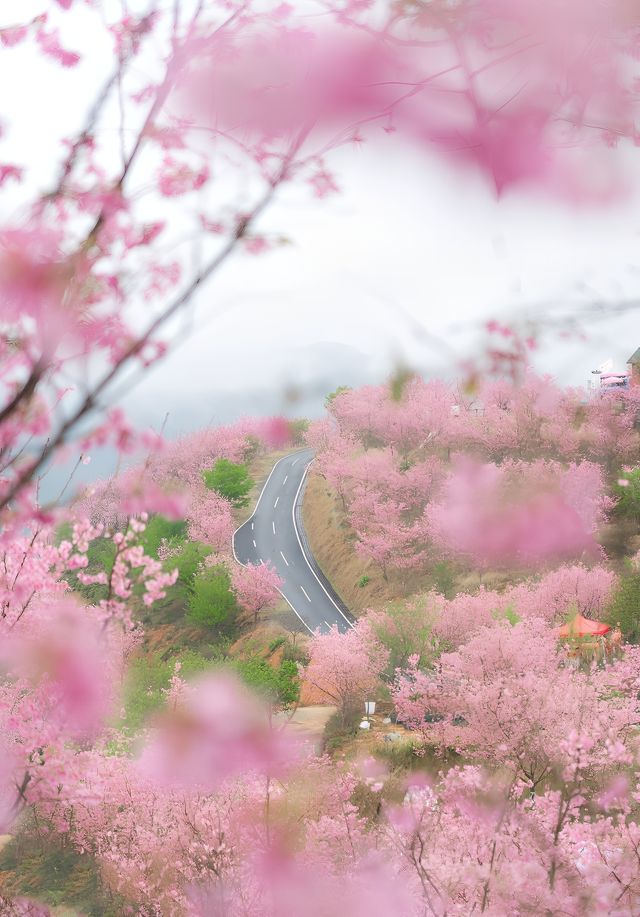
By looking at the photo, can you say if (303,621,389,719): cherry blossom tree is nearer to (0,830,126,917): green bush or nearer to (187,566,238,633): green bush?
(187,566,238,633): green bush

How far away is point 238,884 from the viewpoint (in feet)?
17.4

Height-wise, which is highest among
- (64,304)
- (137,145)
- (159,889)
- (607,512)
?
(137,145)

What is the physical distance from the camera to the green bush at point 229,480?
14188 mm

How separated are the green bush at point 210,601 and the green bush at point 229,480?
288 cm

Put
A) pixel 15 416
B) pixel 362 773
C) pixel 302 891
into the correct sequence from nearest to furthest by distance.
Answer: pixel 15 416 → pixel 302 891 → pixel 362 773

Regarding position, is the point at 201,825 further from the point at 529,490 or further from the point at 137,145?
the point at 137,145

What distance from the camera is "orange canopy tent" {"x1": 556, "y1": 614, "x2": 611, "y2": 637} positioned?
33.2ft

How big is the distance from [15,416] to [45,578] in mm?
1369

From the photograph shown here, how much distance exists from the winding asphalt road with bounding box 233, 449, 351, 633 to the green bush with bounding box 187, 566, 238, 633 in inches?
125

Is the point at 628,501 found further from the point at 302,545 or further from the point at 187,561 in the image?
the point at 187,561

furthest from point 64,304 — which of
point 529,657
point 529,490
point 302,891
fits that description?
point 529,657

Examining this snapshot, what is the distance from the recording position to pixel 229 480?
48.0 feet

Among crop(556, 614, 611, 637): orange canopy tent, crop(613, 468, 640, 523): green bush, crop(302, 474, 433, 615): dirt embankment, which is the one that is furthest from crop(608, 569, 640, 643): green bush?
crop(302, 474, 433, 615): dirt embankment

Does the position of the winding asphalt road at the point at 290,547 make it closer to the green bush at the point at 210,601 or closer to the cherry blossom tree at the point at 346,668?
the cherry blossom tree at the point at 346,668
